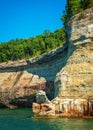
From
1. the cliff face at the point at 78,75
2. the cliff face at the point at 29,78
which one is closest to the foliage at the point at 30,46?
the cliff face at the point at 29,78

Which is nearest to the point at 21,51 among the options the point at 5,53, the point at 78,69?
the point at 5,53

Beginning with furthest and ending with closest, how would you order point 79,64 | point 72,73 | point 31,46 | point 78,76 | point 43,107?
point 31,46 → point 79,64 → point 72,73 → point 78,76 → point 43,107


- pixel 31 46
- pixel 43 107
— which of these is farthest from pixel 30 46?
pixel 43 107

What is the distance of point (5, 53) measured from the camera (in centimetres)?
10256

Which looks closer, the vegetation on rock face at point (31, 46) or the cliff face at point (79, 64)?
the cliff face at point (79, 64)

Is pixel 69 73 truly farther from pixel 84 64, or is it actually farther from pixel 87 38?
pixel 87 38

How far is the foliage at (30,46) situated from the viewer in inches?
3846

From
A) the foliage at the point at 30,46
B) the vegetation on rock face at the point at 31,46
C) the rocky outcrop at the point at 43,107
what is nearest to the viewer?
the rocky outcrop at the point at 43,107

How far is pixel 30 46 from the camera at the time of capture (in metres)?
101

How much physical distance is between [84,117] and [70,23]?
56.3 feet

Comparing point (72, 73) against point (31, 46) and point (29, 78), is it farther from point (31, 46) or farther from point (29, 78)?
point (31, 46)

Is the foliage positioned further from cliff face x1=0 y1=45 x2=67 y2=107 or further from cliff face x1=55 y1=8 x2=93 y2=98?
cliff face x1=55 y1=8 x2=93 y2=98

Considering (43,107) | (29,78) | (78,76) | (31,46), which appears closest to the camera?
(43,107)

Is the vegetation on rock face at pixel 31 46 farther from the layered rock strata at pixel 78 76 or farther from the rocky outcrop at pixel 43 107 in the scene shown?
the rocky outcrop at pixel 43 107
